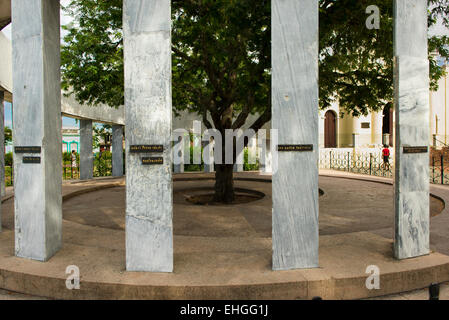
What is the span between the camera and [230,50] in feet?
31.4

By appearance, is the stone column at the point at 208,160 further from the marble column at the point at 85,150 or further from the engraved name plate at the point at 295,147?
the engraved name plate at the point at 295,147

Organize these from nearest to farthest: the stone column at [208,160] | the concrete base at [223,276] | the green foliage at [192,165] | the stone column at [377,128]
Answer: the concrete base at [223,276] → the stone column at [208,160] → the green foliage at [192,165] → the stone column at [377,128]

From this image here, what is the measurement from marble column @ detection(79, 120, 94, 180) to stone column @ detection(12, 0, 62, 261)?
12.2m

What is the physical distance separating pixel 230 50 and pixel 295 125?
584 cm

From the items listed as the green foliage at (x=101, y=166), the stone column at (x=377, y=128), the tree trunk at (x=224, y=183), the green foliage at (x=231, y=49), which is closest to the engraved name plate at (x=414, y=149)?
the green foliage at (x=231, y=49)

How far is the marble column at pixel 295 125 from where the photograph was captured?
4324 mm

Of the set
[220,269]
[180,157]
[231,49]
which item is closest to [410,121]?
[220,269]

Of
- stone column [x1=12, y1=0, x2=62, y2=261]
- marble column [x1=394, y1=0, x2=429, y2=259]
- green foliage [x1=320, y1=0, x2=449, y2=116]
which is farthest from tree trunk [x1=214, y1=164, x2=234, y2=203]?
marble column [x1=394, y1=0, x2=429, y2=259]

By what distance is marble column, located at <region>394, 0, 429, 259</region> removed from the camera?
4.84 meters

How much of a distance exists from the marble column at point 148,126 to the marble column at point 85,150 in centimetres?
1347

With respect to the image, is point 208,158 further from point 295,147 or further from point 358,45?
point 295,147

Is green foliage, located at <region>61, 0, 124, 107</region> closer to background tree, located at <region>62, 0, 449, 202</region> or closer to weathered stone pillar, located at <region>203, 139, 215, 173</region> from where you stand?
background tree, located at <region>62, 0, 449, 202</region>

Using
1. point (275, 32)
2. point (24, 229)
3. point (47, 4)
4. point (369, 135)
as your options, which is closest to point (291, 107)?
point (275, 32)
